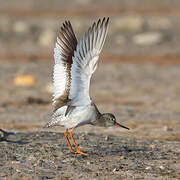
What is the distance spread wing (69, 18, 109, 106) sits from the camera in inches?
332

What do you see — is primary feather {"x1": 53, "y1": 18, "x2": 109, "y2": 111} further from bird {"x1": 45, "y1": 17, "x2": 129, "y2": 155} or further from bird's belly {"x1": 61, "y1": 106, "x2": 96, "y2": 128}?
bird's belly {"x1": 61, "y1": 106, "x2": 96, "y2": 128}

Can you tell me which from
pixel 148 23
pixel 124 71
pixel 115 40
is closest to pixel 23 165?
pixel 124 71

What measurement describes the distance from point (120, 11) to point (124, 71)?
2165 centimetres

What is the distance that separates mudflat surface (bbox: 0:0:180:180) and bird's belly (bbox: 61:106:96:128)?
491 millimetres

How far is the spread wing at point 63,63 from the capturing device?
28.5ft

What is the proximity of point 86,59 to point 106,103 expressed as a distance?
649cm

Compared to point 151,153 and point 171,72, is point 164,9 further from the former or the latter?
point 151,153

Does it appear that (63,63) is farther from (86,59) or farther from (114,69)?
(114,69)

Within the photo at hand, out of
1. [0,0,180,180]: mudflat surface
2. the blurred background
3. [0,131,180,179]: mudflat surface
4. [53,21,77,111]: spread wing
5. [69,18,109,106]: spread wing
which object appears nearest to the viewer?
[0,131,180,179]: mudflat surface

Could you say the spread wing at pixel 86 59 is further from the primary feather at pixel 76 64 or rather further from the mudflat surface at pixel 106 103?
the mudflat surface at pixel 106 103

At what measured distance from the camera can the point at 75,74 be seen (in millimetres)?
8461

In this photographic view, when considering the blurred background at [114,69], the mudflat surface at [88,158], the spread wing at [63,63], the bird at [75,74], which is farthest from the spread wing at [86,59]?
the blurred background at [114,69]

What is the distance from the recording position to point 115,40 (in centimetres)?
2806

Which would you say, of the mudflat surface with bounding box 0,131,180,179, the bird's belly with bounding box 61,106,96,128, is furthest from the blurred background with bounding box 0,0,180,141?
the bird's belly with bounding box 61,106,96,128
